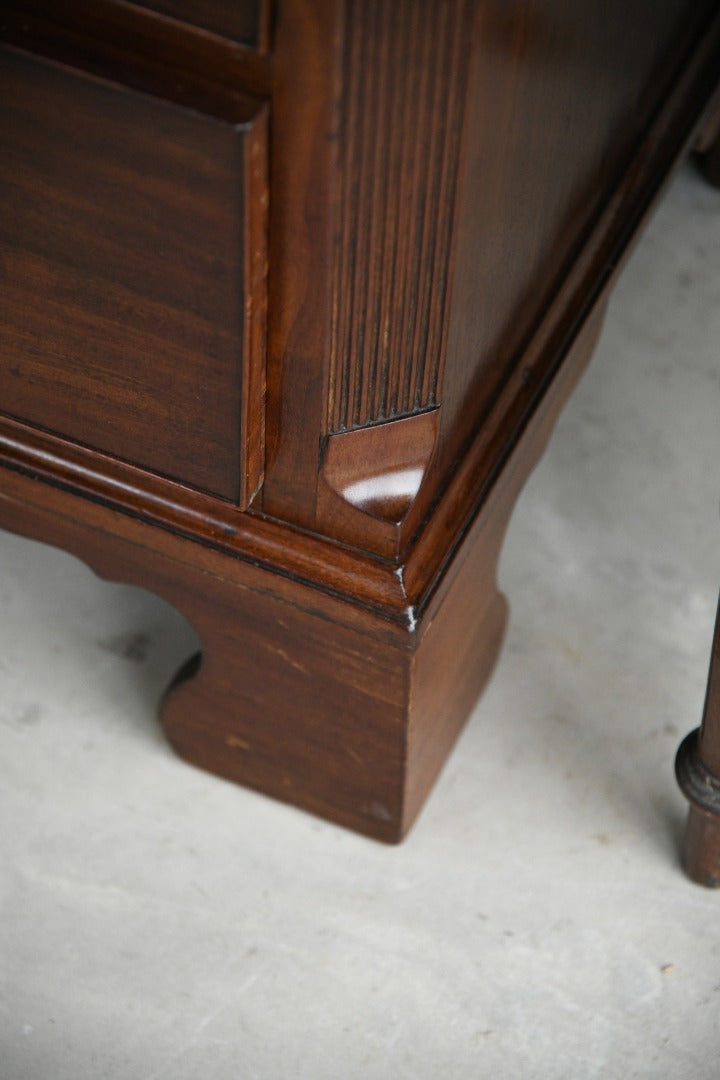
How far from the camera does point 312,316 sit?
77 cm

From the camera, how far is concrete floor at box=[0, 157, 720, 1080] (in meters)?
0.98

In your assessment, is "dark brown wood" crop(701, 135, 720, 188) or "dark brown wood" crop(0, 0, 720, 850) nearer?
"dark brown wood" crop(0, 0, 720, 850)

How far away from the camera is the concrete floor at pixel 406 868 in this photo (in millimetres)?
982

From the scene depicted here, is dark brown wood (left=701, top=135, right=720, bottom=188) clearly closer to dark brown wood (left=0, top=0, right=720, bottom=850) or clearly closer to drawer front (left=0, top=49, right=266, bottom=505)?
dark brown wood (left=0, top=0, right=720, bottom=850)

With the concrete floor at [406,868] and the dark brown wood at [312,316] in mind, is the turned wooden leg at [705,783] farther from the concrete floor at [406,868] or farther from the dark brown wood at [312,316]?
the dark brown wood at [312,316]

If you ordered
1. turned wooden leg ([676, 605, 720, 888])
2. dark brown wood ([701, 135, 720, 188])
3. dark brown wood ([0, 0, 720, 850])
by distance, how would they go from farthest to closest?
dark brown wood ([701, 135, 720, 188]), turned wooden leg ([676, 605, 720, 888]), dark brown wood ([0, 0, 720, 850])

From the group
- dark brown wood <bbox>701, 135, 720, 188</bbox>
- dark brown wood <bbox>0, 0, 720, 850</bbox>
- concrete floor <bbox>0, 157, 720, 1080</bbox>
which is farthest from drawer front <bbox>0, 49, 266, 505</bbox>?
dark brown wood <bbox>701, 135, 720, 188</bbox>

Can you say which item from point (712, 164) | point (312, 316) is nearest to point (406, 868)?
point (312, 316)

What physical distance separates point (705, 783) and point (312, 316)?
0.43 meters

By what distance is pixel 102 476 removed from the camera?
2.99 feet

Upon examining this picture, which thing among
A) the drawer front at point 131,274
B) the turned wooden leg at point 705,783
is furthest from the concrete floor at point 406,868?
the drawer front at point 131,274

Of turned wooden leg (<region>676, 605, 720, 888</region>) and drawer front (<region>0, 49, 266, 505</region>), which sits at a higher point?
drawer front (<region>0, 49, 266, 505</region>)

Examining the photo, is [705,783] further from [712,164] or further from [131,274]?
[712,164]

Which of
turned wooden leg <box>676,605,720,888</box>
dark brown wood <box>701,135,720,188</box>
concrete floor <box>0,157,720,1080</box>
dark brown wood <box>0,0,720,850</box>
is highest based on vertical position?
dark brown wood <box>0,0,720,850</box>
